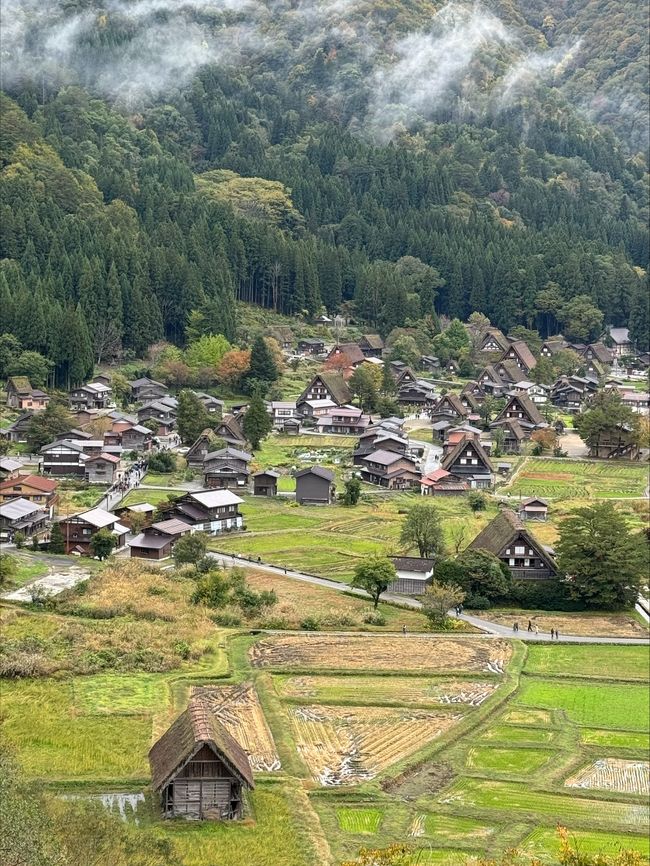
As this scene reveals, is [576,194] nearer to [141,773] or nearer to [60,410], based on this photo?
[60,410]

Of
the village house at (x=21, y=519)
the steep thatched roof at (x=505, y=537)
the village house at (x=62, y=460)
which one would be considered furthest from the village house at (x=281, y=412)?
the steep thatched roof at (x=505, y=537)

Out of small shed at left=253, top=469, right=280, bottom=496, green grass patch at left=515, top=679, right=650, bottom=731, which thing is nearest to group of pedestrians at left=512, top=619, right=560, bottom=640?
green grass patch at left=515, top=679, right=650, bottom=731

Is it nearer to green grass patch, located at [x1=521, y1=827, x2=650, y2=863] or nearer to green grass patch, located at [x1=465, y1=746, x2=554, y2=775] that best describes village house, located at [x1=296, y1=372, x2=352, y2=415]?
green grass patch, located at [x1=465, y1=746, x2=554, y2=775]

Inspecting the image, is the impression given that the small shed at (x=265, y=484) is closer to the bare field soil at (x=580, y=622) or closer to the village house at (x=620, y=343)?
the bare field soil at (x=580, y=622)

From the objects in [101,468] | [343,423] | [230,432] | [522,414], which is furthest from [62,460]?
[522,414]

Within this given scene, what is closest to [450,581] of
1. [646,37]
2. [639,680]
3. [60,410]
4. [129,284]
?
[639,680]

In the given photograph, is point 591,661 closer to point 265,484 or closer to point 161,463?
point 265,484
